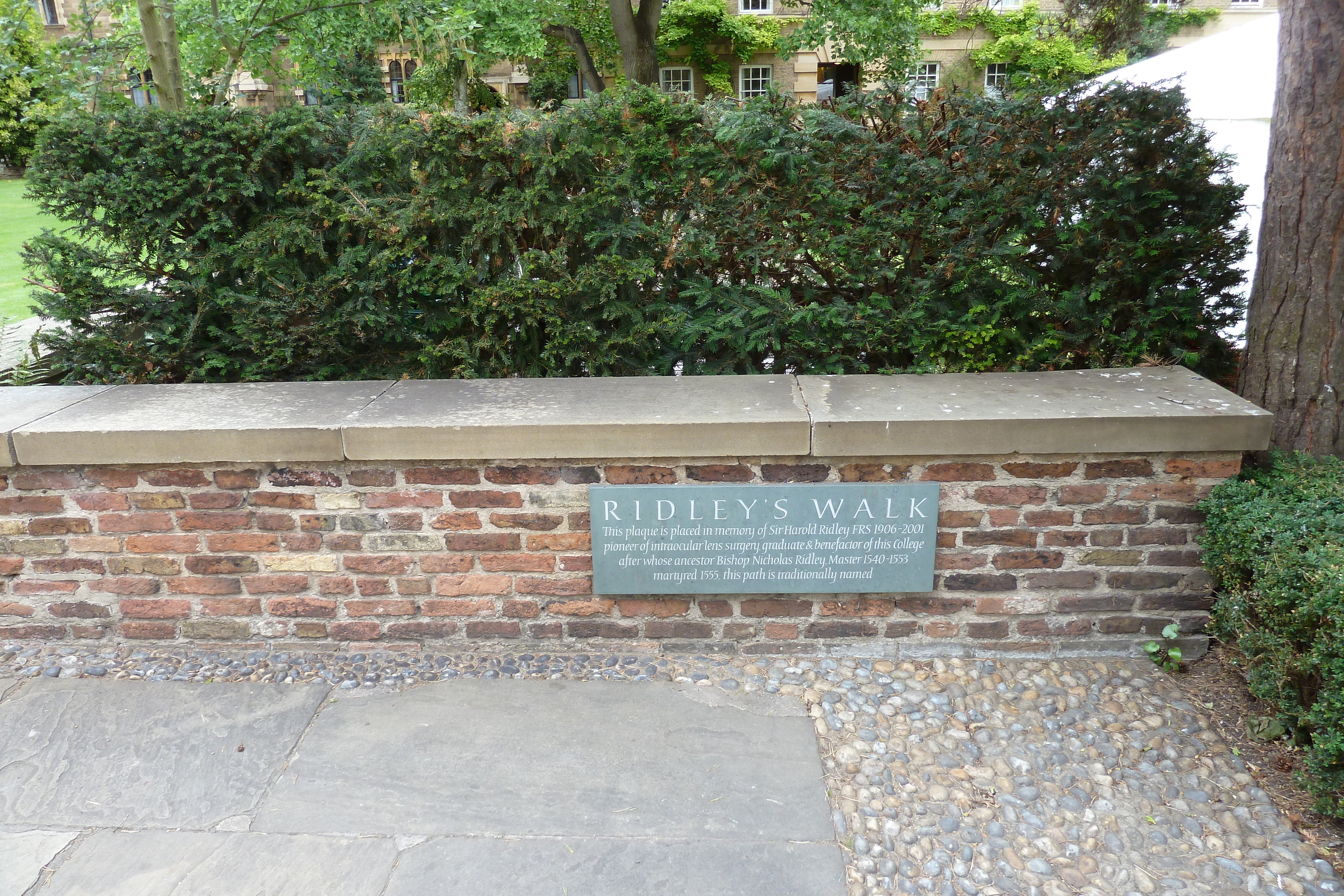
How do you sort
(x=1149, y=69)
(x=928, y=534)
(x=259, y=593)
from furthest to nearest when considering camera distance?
(x=1149, y=69) < (x=259, y=593) < (x=928, y=534)

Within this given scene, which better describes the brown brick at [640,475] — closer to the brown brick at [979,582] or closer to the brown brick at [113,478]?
the brown brick at [979,582]

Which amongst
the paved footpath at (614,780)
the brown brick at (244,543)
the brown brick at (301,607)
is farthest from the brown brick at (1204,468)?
the brown brick at (244,543)

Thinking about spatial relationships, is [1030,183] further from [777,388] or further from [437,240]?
[437,240]

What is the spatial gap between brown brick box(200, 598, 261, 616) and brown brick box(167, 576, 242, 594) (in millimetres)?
31

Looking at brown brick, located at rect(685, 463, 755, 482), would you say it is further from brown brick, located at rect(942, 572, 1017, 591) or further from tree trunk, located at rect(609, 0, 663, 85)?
tree trunk, located at rect(609, 0, 663, 85)

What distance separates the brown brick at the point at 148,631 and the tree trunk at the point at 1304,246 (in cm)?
414

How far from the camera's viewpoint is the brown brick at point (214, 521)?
3.18 m

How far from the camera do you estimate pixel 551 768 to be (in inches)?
105

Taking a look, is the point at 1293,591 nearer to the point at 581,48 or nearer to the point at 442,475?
the point at 442,475

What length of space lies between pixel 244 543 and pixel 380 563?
0.50 metres

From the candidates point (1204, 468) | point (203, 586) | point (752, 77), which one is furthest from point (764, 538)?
point (752, 77)

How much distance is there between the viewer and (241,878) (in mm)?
2268

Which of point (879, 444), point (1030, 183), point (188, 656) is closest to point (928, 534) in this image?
point (879, 444)

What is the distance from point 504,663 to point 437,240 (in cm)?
175
